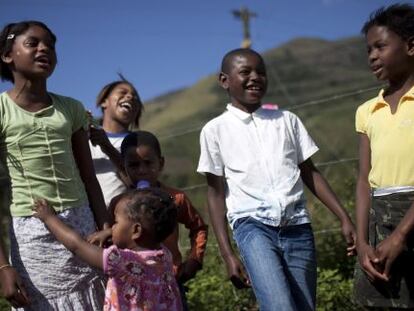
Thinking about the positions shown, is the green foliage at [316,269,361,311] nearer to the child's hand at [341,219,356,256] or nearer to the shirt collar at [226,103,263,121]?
the child's hand at [341,219,356,256]

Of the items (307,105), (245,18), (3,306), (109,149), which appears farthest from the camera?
(245,18)

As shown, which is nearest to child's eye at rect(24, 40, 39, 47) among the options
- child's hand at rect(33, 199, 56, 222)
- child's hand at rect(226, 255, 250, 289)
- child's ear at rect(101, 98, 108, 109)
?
child's hand at rect(33, 199, 56, 222)

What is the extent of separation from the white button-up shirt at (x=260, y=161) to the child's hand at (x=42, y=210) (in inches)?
34.3

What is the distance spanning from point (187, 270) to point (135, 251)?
0.54 metres

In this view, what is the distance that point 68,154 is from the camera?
2.99 metres

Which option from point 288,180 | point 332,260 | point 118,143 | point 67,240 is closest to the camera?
point 67,240

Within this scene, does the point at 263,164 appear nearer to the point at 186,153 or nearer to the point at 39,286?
the point at 39,286

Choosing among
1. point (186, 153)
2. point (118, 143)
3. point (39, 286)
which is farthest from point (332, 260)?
point (186, 153)

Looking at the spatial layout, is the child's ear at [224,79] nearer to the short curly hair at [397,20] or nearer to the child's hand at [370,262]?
the short curly hair at [397,20]

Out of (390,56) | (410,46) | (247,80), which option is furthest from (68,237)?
(410,46)

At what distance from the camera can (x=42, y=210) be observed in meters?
2.77

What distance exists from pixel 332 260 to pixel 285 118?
2.77 metres

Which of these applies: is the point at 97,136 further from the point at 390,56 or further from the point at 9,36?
the point at 390,56

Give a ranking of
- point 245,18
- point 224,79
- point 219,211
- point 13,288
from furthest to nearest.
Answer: point 245,18
point 224,79
point 219,211
point 13,288
